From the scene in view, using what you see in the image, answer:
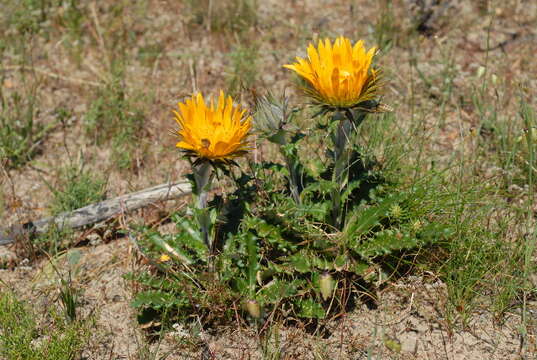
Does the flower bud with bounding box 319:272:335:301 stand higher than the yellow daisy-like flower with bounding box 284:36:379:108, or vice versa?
the yellow daisy-like flower with bounding box 284:36:379:108

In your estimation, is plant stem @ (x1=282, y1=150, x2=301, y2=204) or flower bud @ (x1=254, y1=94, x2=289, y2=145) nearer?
flower bud @ (x1=254, y1=94, x2=289, y2=145)

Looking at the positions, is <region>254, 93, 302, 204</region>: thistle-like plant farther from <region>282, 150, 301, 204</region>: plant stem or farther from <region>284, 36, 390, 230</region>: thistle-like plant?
<region>284, 36, 390, 230</region>: thistle-like plant

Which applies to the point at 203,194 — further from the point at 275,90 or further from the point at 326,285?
the point at 275,90

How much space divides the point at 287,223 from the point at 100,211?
1.21 metres

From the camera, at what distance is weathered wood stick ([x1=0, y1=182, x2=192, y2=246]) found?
311cm

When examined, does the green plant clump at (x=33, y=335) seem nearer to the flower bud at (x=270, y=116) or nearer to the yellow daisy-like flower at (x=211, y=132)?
the yellow daisy-like flower at (x=211, y=132)

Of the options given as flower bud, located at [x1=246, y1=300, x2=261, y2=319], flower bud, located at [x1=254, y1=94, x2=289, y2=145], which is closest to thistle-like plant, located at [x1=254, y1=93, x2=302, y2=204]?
flower bud, located at [x1=254, y1=94, x2=289, y2=145]

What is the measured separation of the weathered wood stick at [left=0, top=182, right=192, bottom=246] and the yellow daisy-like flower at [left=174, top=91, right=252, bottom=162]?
73 cm

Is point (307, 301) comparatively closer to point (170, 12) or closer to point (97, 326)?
point (97, 326)

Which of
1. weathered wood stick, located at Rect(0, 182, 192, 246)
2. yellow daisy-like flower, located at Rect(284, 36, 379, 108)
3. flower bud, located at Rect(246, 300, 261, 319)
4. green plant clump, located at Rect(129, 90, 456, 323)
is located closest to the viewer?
yellow daisy-like flower, located at Rect(284, 36, 379, 108)

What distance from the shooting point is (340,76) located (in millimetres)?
2375

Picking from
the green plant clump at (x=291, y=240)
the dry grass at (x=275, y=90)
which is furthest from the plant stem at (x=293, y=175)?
the dry grass at (x=275, y=90)

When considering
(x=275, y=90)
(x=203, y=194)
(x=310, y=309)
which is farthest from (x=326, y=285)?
(x=275, y=90)

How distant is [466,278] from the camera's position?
8.38 feet
